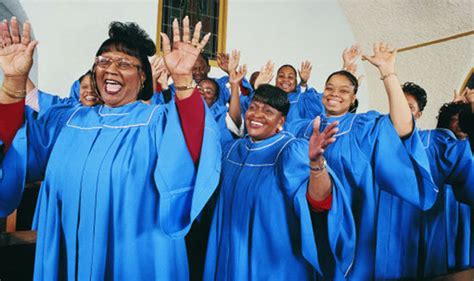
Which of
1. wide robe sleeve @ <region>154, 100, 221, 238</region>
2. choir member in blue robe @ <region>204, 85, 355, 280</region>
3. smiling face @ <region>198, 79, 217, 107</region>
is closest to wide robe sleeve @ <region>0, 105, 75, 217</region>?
wide robe sleeve @ <region>154, 100, 221, 238</region>

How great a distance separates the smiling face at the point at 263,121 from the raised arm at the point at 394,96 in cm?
71

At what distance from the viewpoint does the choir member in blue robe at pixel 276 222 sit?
2.05 m

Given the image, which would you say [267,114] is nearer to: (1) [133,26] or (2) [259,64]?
(1) [133,26]

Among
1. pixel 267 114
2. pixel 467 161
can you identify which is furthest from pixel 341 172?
pixel 467 161

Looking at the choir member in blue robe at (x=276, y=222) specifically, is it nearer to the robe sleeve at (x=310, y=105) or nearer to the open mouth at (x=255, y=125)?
the open mouth at (x=255, y=125)

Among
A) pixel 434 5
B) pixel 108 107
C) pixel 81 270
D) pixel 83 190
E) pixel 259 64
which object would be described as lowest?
pixel 81 270

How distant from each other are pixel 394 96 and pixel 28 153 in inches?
82.5

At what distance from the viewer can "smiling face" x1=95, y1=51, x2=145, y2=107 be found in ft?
5.99

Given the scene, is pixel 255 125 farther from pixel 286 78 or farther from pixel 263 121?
pixel 286 78

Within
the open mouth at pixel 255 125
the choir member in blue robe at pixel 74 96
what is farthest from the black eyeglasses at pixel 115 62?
the open mouth at pixel 255 125

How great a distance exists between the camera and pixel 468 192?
3.16m

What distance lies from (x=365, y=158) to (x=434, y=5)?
6.79m

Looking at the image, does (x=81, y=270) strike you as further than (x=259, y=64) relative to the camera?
No

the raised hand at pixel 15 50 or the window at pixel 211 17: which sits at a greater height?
the window at pixel 211 17
